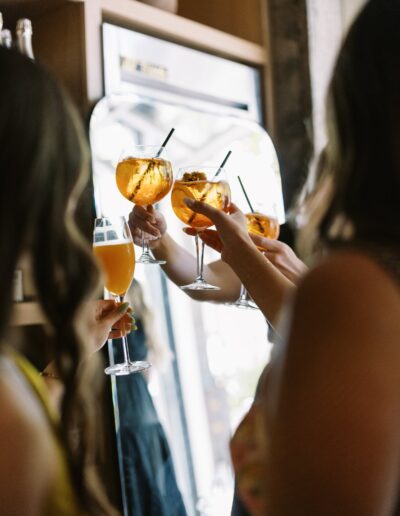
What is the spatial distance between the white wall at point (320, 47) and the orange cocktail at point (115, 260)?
1.31m

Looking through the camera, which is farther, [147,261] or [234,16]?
[234,16]

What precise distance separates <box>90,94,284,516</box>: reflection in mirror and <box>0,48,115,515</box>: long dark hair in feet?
3.29

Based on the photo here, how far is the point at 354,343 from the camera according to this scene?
2.26 feet

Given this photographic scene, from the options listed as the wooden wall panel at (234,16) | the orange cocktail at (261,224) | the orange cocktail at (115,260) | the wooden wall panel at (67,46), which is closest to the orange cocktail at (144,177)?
the orange cocktail at (115,260)

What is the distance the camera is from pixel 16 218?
884 millimetres

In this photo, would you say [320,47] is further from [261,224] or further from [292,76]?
[261,224]

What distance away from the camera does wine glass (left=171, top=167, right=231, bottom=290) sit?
64.4 inches

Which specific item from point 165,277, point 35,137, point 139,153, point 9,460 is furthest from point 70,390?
point 165,277

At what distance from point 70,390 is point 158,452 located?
1212 millimetres

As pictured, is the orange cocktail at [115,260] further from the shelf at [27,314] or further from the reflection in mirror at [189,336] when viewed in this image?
the reflection in mirror at [189,336]

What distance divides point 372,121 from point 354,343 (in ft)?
0.84

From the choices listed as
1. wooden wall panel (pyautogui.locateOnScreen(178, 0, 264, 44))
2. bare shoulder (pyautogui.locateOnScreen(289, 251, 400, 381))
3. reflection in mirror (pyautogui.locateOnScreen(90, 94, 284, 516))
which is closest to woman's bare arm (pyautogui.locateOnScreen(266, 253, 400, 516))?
bare shoulder (pyautogui.locateOnScreen(289, 251, 400, 381))

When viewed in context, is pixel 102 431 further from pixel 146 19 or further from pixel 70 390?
pixel 146 19

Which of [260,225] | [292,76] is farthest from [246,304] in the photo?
[292,76]
